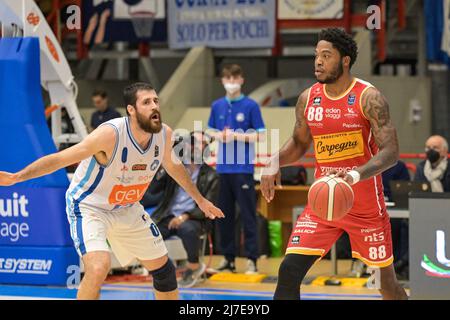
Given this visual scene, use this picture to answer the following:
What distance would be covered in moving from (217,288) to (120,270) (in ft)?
4.85

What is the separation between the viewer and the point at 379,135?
23.6 ft

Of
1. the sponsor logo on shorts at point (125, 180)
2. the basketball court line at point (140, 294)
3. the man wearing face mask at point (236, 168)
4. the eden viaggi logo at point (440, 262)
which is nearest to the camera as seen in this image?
the sponsor logo on shorts at point (125, 180)

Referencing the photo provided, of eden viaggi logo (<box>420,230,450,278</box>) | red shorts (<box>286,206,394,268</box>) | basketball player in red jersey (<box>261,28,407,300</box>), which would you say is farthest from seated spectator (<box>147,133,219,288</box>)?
red shorts (<box>286,206,394,268</box>)

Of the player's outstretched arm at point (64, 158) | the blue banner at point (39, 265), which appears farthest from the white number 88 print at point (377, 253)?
the blue banner at point (39, 265)

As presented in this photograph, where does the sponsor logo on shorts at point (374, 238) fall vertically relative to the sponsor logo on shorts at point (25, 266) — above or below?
above

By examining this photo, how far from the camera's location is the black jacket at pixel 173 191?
11.2 metres

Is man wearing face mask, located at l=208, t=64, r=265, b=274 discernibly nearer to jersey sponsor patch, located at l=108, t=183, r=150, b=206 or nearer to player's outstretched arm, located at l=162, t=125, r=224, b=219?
player's outstretched arm, located at l=162, t=125, r=224, b=219

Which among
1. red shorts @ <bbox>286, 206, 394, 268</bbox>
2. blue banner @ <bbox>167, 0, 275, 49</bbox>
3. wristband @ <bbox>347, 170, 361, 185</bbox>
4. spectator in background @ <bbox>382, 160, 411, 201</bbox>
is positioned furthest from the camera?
blue banner @ <bbox>167, 0, 275, 49</bbox>

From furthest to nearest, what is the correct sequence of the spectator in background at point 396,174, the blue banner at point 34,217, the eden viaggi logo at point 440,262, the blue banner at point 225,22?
the blue banner at point 225,22, the spectator in background at point 396,174, the blue banner at point 34,217, the eden viaggi logo at point 440,262

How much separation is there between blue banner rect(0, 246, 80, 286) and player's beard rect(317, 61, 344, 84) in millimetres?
4546

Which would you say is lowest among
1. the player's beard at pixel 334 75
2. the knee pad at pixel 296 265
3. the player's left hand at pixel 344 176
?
the knee pad at pixel 296 265

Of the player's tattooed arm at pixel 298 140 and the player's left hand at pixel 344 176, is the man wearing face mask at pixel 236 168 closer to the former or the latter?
the player's tattooed arm at pixel 298 140

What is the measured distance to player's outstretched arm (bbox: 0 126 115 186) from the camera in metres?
7.33

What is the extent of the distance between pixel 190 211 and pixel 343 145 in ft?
13.5
